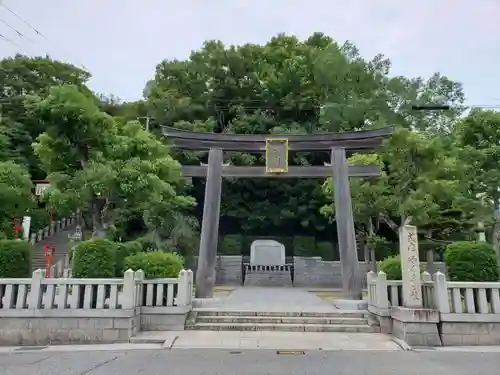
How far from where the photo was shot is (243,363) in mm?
6242

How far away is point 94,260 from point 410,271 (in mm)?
6791

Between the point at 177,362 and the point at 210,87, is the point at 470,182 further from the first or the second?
the point at 210,87

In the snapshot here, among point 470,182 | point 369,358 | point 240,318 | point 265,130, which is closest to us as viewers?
point 369,358

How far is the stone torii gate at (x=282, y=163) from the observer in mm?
12781

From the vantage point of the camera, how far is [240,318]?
375 inches

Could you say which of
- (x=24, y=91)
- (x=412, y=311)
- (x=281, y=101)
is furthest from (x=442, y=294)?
(x=24, y=91)

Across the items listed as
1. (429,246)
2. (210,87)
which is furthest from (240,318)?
(210,87)

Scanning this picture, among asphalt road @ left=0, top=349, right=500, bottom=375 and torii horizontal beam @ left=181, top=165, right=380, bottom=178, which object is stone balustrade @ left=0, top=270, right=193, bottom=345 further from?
→ torii horizontal beam @ left=181, top=165, right=380, bottom=178

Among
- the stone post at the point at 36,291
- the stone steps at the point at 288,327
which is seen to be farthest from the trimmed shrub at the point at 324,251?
the stone post at the point at 36,291

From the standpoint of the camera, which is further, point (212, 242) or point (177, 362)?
point (212, 242)

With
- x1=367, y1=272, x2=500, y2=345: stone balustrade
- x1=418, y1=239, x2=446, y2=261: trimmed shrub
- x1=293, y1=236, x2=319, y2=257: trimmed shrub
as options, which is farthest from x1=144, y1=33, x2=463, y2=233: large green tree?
x1=367, y1=272, x2=500, y2=345: stone balustrade

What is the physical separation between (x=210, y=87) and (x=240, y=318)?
21927mm

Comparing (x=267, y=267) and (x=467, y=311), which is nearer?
(x=467, y=311)

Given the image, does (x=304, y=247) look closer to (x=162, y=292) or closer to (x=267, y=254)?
(x=267, y=254)
